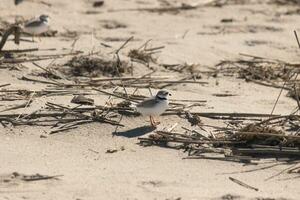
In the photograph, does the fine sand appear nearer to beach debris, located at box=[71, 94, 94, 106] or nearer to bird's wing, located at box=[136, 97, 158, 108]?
beach debris, located at box=[71, 94, 94, 106]

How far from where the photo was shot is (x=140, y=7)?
533 inches

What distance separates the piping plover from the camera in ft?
35.3

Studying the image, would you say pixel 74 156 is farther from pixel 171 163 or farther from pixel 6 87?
pixel 6 87

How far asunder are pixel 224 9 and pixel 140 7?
1618 mm

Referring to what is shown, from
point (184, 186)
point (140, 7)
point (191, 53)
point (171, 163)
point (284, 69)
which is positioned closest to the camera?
point (184, 186)

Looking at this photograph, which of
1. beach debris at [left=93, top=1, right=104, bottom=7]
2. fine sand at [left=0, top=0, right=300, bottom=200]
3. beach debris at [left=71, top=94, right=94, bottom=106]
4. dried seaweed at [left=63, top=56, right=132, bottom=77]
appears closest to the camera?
fine sand at [left=0, top=0, right=300, bottom=200]

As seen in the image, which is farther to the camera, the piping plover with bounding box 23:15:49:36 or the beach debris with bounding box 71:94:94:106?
the piping plover with bounding box 23:15:49:36

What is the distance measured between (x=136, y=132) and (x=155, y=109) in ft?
0.95

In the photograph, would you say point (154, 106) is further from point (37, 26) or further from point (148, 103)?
point (37, 26)

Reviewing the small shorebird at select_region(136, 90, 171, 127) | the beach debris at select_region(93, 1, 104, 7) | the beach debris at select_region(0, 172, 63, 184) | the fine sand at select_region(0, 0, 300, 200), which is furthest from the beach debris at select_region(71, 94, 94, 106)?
the beach debris at select_region(93, 1, 104, 7)

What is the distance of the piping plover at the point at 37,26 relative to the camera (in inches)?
424

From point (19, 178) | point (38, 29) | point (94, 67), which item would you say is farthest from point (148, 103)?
point (38, 29)

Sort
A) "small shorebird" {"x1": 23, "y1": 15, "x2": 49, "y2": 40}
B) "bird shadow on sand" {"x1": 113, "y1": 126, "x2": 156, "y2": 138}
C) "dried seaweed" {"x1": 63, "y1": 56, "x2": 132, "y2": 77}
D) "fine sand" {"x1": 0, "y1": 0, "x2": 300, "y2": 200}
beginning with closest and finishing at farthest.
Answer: "fine sand" {"x1": 0, "y1": 0, "x2": 300, "y2": 200} < "bird shadow on sand" {"x1": 113, "y1": 126, "x2": 156, "y2": 138} < "dried seaweed" {"x1": 63, "y1": 56, "x2": 132, "y2": 77} < "small shorebird" {"x1": 23, "y1": 15, "x2": 49, "y2": 40}

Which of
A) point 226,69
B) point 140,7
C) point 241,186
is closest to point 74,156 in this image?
point 241,186
